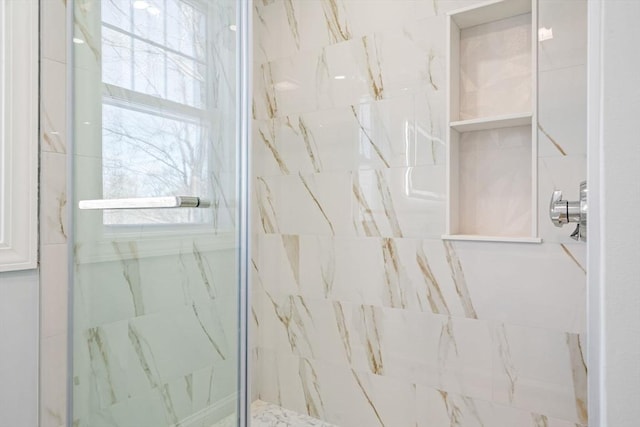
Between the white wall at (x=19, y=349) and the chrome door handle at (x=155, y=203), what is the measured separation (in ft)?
0.96

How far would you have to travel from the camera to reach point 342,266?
1.93 m

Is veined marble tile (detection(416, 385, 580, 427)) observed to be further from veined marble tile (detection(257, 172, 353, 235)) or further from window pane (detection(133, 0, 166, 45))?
window pane (detection(133, 0, 166, 45))

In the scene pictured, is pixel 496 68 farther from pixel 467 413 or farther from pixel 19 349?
pixel 19 349

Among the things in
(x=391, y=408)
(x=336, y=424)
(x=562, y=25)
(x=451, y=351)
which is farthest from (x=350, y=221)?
(x=562, y=25)

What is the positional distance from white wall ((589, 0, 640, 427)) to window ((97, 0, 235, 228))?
2.06 ft

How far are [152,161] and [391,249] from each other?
1.10 metres

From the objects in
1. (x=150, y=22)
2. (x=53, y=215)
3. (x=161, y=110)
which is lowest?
(x=53, y=215)

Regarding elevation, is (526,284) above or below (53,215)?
below

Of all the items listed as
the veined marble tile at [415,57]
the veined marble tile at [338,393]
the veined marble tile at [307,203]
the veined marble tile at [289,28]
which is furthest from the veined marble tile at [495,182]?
the veined marble tile at [289,28]

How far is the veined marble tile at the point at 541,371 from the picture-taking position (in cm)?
142

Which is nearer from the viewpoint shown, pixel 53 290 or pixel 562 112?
pixel 53 290

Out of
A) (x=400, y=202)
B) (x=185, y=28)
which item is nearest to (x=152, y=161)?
(x=185, y=28)

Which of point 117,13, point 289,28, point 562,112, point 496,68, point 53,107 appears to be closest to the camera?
point 117,13

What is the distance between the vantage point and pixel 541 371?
4.84 ft
